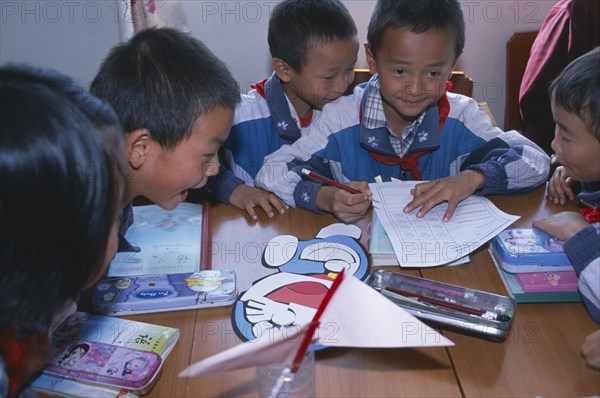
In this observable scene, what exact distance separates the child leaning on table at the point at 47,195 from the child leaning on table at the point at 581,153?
74 cm

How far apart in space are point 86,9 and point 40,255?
2.07 meters

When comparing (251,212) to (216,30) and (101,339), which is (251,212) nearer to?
(101,339)

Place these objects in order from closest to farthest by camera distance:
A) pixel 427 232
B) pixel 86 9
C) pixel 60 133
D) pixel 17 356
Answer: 1. pixel 60 133
2. pixel 17 356
3. pixel 427 232
4. pixel 86 9

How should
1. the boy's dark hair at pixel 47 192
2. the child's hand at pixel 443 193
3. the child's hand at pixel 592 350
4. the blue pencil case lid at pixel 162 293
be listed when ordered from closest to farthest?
the boy's dark hair at pixel 47 192, the child's hand at pixel 592 350, the blue pencil case lid at pixel 162 293, the child's hand at pixel 443 193

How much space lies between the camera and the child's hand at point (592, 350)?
847 millimetres

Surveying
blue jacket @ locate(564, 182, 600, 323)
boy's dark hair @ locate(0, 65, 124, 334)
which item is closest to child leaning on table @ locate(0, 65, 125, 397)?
boy's dark hair @ locate(0, 65, 124, 334)

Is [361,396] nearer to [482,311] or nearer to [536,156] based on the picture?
[482,311]

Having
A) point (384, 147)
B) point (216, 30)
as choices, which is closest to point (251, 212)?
point (384, 147)

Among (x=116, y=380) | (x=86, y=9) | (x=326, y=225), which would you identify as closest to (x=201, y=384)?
(x=116, y=380)

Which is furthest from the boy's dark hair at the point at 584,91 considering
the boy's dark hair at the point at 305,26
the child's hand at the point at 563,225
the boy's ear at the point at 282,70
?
the boy's ear at the point at 282,70

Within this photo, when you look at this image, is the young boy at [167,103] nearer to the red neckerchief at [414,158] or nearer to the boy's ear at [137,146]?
the boy's ear at [137,146]

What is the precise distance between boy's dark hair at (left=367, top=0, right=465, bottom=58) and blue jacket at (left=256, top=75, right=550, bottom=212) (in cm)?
17

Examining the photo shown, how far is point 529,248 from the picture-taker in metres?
1.06

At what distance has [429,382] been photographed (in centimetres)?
83
